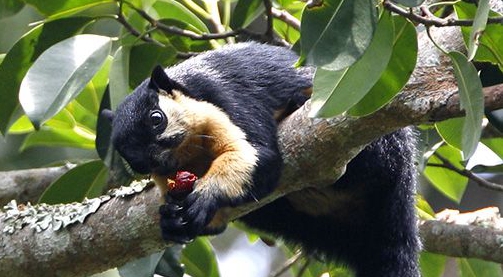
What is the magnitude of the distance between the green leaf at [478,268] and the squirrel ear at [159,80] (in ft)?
4.44

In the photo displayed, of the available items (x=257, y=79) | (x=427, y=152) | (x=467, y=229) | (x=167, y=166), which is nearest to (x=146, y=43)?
(x=257, y=79)

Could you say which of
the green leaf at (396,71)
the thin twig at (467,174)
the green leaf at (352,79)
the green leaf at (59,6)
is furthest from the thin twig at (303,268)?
the green leaf at (352,79)

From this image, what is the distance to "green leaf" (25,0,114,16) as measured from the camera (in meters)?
3.53

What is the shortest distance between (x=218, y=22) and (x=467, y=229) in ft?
4.09

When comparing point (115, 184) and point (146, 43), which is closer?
point (146, 43)

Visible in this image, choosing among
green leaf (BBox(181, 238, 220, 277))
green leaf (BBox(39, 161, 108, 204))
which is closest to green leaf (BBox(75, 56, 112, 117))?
green leaf (BBox(39, 161, 108, 204))

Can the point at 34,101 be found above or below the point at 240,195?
above

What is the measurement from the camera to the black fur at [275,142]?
313 centimetres

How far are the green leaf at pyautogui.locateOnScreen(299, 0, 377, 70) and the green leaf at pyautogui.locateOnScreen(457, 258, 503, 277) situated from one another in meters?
1.71

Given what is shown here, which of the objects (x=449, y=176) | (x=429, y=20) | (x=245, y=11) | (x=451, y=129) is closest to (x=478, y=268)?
(x=449, y=176)

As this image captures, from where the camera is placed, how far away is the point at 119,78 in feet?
11.0

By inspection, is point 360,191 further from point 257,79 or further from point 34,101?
point 34,101

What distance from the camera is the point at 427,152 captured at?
12.1 ft

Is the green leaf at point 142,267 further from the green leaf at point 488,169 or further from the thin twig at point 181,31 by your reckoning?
the green leaf at point 488,169
